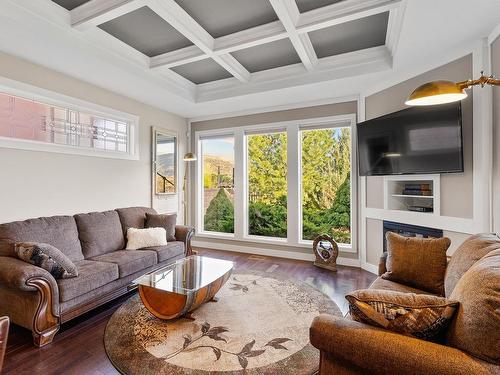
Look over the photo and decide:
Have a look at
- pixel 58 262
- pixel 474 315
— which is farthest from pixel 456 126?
pixel 58 262

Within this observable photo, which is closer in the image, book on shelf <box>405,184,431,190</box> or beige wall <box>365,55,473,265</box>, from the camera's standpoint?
beige wall <box>365,55,473,265</box>

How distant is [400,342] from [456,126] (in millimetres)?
2625

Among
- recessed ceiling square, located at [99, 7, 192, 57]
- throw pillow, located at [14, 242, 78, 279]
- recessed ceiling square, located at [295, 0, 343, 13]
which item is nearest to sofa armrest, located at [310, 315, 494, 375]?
throw pillow, located at [14, 242, 78, 279]

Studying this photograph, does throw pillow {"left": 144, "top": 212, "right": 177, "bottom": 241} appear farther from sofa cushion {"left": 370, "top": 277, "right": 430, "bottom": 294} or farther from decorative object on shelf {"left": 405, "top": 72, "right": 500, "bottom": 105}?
decorative object on shelf {"left": 405, "top": 72, "right": 500, "bottom": 105}

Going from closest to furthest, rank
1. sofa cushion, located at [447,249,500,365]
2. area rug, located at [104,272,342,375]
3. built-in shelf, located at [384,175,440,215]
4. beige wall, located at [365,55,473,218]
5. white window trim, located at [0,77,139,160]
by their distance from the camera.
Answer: sofa cushion, located at [447,249,500,365]
area rug, located at [104,272,342,375]
beige wall, located at [365,55,473,218]
white window trim, located at [0,77,139,160]
built-in shelf, located at [384,175,440,215]

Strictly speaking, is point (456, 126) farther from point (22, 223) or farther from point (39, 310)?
point (22, 223)

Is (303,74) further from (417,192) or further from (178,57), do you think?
(417,192)

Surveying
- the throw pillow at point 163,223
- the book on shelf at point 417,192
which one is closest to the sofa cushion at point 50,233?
the throw pillow at point 163,223

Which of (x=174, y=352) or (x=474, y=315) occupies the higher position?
(x=474, y=315)

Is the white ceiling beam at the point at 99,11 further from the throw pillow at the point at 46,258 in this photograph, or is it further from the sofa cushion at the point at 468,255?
the sofa cushion at the point at 468,255

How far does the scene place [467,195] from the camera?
9.29ft

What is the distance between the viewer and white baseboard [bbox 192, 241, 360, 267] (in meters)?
4.37

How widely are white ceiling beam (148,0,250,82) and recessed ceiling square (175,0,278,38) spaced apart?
5cm

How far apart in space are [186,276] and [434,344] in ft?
6.91
